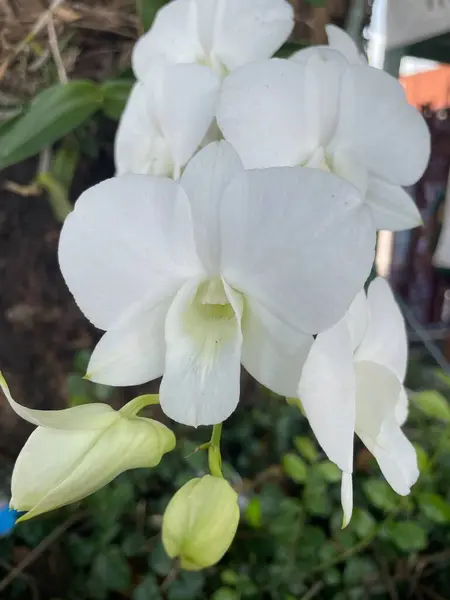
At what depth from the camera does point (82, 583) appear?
0.73 metres

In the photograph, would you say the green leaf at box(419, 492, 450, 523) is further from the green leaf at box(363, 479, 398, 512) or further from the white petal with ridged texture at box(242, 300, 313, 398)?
the white petal with ridged texture at box(242, 300, 313, 398)

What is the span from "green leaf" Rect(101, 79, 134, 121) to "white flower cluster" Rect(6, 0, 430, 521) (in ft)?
0.63

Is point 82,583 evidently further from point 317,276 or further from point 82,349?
point 317,276

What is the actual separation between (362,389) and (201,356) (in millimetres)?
113

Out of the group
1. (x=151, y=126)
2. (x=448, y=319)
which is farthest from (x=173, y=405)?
(x=448, y=319)

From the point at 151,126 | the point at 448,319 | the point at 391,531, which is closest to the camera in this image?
the point at 151,126

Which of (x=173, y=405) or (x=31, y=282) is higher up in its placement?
(x=173, y=405)

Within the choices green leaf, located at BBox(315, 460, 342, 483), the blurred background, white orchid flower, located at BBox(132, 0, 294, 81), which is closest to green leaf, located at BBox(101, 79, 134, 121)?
the blurred background

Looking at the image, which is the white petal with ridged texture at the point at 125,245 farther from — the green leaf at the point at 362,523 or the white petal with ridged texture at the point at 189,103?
the green leaf at the point at 362,523

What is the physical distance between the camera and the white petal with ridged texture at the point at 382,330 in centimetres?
40

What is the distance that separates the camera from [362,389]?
361mm

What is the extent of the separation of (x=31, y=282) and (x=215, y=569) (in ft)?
1.44

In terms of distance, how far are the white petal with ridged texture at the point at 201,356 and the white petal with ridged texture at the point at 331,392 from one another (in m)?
0.04

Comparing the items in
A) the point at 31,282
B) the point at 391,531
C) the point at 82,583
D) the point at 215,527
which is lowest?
the point at 82,583
